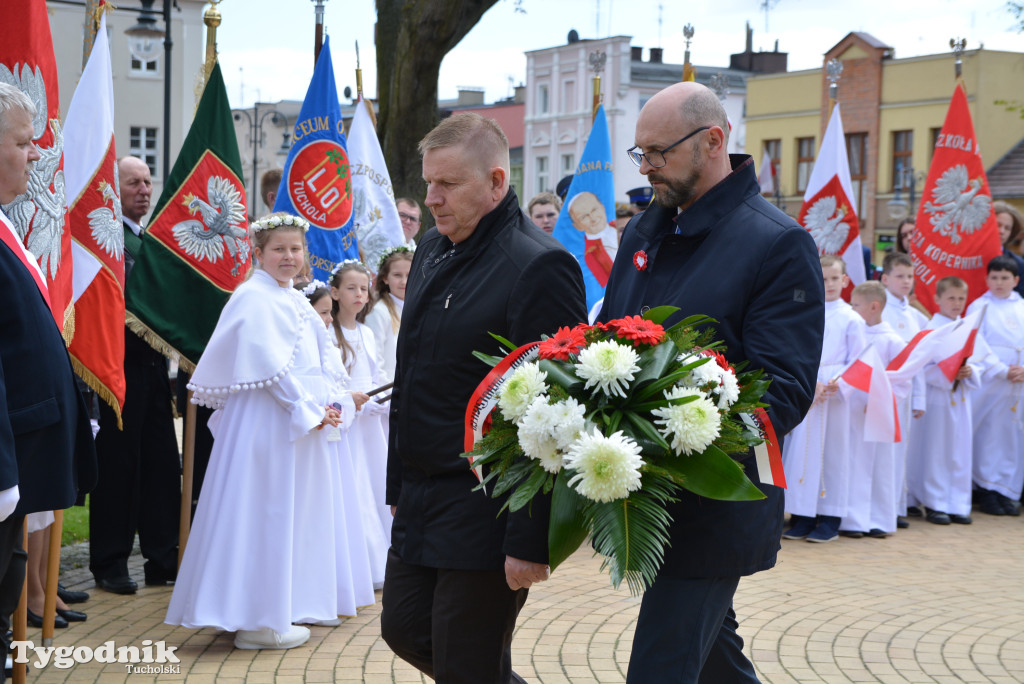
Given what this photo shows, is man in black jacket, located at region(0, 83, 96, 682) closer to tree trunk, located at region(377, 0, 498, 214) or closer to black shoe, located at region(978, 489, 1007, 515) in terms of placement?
tree trunk, located at region(377, 0, 498, 214)

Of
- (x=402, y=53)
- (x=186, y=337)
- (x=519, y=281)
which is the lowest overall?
(x=186, y=337)

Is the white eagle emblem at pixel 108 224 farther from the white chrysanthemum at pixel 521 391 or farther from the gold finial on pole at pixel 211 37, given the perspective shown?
the white chrysanthemum at pixel 521 391

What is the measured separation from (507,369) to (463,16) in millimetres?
8676

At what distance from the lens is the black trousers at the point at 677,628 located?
326 cm

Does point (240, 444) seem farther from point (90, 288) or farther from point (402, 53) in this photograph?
point (402, 53)

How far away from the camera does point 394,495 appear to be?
159 inches

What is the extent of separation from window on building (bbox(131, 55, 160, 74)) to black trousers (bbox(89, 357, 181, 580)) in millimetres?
40078

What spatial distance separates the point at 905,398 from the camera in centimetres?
972

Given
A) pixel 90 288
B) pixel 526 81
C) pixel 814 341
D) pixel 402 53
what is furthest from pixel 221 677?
pixel 526 81

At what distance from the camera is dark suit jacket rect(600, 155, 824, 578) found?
3260mm

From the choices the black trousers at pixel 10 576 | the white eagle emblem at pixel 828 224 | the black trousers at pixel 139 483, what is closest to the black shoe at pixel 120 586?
the black trousers at pixel 139 483

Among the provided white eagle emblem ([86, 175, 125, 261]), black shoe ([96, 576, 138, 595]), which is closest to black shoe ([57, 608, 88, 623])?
black shoe ([96, 576, 138, 595])

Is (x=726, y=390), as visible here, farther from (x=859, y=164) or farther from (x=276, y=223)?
(x=859, y=164)

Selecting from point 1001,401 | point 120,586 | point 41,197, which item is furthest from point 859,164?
point 41,197
